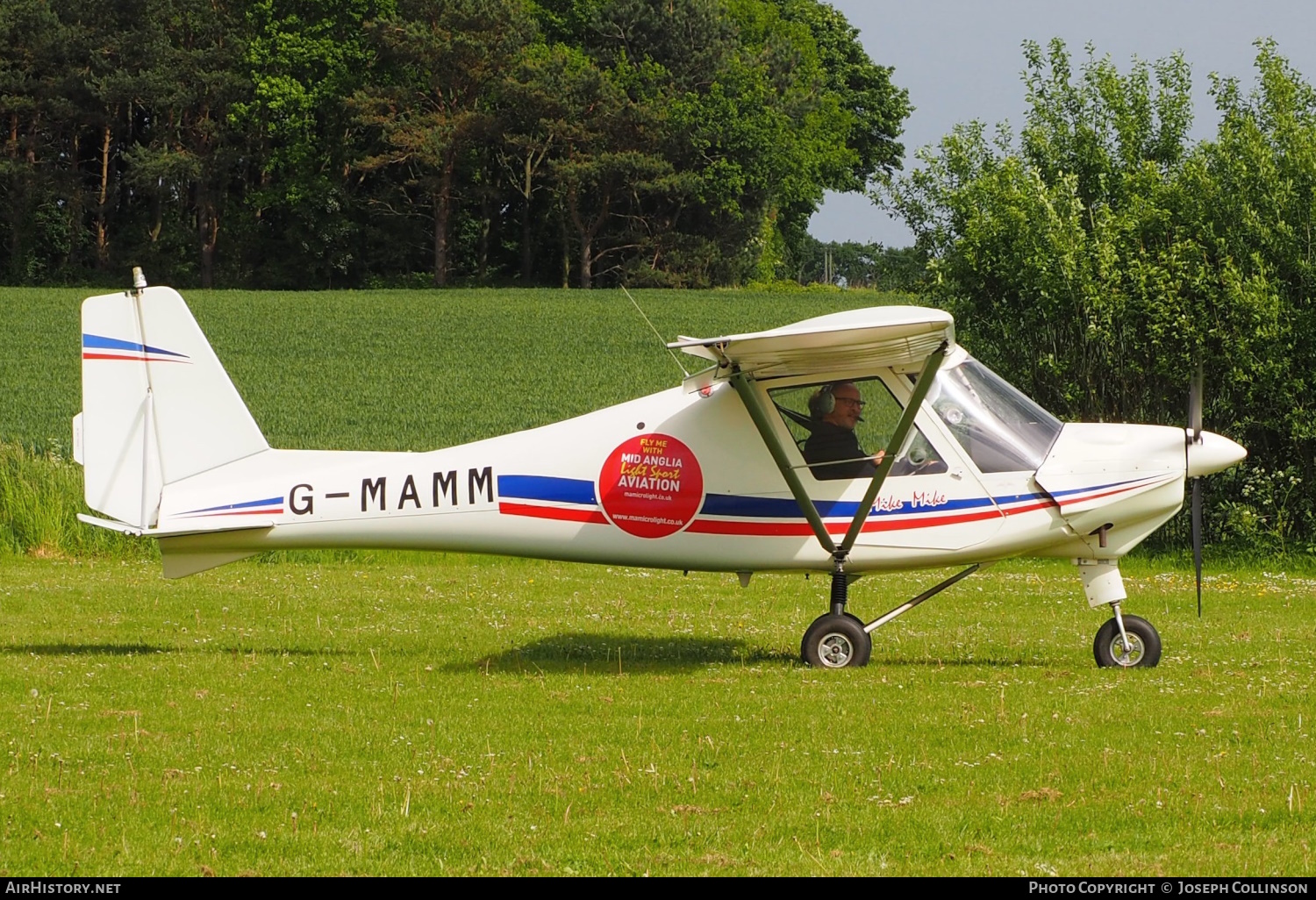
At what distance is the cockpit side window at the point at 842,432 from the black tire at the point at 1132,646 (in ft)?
5.76

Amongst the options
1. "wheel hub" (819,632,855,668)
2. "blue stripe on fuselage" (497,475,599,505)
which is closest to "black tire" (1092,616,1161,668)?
"wheel hub" (819,632,855,668)

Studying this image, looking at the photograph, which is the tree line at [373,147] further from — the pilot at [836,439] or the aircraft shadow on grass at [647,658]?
the pilot at [836,439]

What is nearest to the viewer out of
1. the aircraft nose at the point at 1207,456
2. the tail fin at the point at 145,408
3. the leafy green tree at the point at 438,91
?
the aircraft nose at the point at 1207,456

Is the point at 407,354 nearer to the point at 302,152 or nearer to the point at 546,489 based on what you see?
the point at 546,489

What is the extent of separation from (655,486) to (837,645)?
68.6 inches

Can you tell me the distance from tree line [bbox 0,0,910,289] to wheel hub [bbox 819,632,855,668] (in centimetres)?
6587

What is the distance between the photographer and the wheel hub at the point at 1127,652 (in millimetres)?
10914

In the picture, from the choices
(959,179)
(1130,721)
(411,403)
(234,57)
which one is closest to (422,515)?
(1130,721)

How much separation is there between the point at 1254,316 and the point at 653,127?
62102 millimetres

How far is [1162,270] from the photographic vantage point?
20719mm

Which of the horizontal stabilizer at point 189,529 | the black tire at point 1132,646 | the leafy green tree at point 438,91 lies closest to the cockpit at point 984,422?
the black tire at point 1132,646

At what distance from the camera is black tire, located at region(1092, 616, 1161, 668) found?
10.9 m

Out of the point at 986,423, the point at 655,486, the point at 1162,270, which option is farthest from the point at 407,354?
the point at 986,423

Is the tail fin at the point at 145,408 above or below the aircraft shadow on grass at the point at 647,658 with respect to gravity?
above
